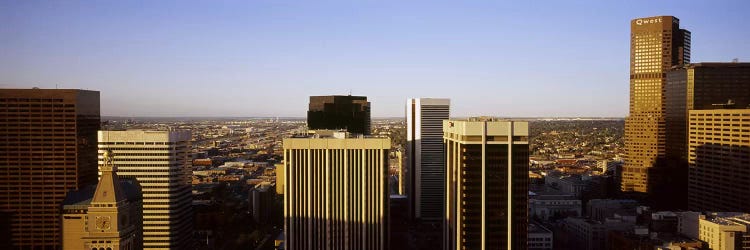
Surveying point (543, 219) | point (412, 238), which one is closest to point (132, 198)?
point (412, 238)

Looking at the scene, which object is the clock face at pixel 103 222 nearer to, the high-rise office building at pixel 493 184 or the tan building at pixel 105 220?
the tan building at pixel 105 220

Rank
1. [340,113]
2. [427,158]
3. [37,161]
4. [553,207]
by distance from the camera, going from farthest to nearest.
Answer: [340,113] → [427,158] → [553,207] → [37,161]

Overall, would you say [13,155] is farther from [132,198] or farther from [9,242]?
[132,198]

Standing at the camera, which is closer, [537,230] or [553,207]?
[537,230]

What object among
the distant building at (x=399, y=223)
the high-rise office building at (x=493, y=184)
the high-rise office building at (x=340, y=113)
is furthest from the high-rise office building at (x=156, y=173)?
the high-rise office building at (x=340, y=113)

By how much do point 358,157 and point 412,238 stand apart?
1254 inches

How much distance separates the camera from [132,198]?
58250mm

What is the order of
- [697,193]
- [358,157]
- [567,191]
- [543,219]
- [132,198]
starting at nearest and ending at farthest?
[132,198] → [358,157] → [697,193] → [543,219] → [567,191]

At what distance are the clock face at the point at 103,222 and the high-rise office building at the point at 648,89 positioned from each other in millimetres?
104412

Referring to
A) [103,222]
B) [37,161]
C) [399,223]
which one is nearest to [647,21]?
[399,223]

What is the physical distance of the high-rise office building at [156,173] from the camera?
74062 mm

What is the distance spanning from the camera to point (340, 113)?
5054 inches

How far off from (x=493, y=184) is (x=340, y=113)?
7167cm

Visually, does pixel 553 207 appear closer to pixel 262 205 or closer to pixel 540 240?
pixel 540 240
